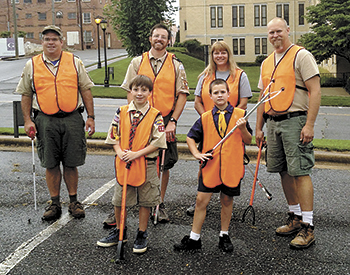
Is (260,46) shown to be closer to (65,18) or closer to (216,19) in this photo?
(216,19)

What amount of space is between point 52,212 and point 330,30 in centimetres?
2308

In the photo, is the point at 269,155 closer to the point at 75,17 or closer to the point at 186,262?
the point at 186,262

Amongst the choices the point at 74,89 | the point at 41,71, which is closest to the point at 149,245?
the point at 74,89

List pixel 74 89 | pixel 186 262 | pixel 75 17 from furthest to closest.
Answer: pixel 75 17 → pixel 74 89 → pixel 186 262

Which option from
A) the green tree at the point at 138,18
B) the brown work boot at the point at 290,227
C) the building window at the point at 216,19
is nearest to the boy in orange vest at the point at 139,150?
the brown work boot at the point at 290,227

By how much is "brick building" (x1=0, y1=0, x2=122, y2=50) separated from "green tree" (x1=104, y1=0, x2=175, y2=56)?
129 ft

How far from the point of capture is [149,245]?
167 inches

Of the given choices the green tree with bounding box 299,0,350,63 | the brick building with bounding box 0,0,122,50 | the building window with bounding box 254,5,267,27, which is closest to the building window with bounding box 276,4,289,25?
the building window with bounding box 254,5,267,27

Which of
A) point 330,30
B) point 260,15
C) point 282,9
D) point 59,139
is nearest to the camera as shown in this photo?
point 59,139

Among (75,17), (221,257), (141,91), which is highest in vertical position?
(75,17)

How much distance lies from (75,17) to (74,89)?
7137cm

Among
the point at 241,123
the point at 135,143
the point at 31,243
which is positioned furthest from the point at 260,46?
the point at 31,243

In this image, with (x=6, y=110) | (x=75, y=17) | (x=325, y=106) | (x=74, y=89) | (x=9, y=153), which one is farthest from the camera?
(x=75, y=17)

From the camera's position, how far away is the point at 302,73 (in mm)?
4332
